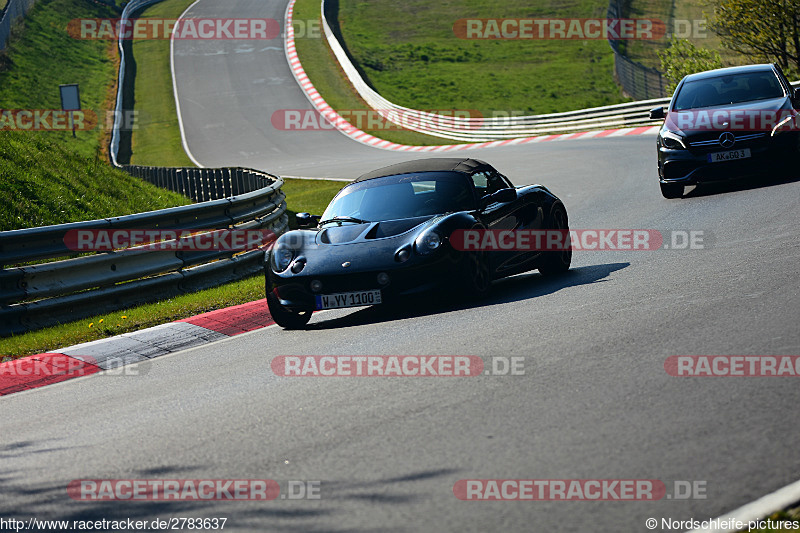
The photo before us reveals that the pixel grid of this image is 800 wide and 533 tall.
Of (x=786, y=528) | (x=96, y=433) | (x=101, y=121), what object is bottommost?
(x=101, y=121)

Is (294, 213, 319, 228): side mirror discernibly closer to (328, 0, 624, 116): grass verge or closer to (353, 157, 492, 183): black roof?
(353, 157, 492, 183): black roof

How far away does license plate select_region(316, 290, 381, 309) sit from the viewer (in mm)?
8648

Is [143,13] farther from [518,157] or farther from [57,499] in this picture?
[57,499]

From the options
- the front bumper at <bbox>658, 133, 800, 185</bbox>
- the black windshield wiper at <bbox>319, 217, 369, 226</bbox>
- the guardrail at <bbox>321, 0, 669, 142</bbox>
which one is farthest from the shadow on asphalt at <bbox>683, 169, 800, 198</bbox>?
the guardrail at <bbox>321, 0, 669, 142</bbox>

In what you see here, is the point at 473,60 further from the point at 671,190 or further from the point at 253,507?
the point at 253,507

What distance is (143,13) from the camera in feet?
221

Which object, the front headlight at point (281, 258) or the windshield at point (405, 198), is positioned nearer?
the front headlight at point (281, 258)

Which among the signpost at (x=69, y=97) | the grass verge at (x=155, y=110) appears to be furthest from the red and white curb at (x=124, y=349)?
the signpost at (x=69, y=97)

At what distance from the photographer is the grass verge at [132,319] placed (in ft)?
30.5

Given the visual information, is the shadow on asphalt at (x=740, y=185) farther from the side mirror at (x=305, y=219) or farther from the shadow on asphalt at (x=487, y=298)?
the side mirror at (x=305, y=219)

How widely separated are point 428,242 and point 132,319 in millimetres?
3341

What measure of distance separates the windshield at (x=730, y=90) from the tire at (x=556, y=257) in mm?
5457

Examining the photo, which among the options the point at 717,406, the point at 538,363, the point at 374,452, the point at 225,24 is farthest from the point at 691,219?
the point at 225,24

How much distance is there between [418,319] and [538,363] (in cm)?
233
